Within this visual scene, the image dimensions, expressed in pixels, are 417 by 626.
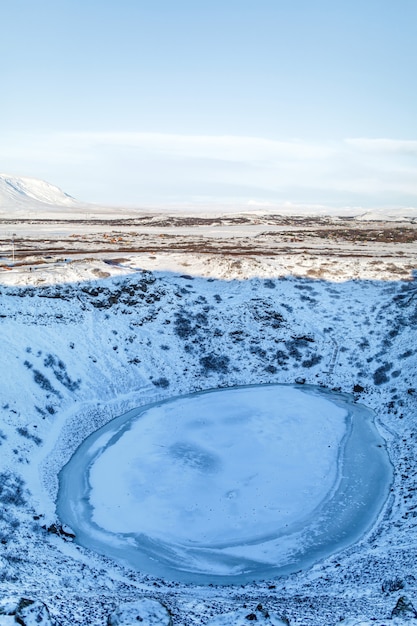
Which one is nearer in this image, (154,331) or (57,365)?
(57,365)

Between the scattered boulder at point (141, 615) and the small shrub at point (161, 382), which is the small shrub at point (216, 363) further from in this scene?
the scattered boulder at point (141, 615)

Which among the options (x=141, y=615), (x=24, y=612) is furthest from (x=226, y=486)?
(x=24, y=612)

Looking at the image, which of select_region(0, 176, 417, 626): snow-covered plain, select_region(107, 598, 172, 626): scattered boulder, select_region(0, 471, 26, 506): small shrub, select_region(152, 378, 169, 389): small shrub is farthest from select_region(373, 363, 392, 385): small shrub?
select_region(107, 598, 172, 626): scattered boulder

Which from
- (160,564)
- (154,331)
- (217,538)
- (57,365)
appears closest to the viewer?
(160,564)

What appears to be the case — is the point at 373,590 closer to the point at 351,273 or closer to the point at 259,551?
the point at 259,551

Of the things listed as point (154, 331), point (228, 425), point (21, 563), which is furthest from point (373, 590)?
point (154, 331)

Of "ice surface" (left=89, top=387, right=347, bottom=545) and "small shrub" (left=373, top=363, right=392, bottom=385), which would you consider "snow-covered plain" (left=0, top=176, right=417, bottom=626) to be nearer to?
"small shrub" (left=373, top=363, right=392, bottom=385)

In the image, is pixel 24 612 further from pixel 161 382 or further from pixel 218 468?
pixel 161 382
